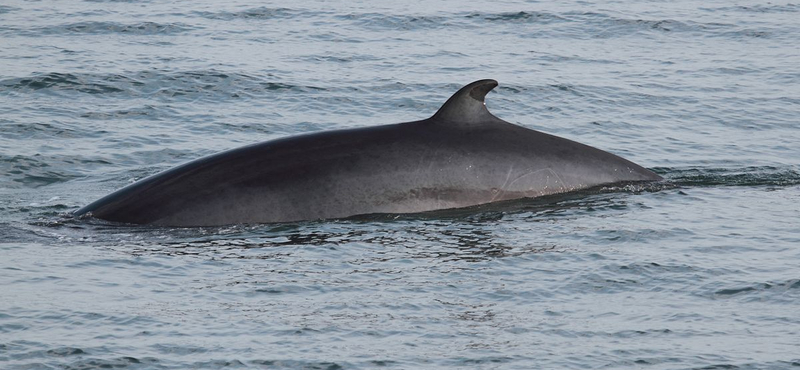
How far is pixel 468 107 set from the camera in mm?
12648

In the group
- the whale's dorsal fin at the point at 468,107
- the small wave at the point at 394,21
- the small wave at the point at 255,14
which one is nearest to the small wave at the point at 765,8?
the small wave at the point at 394,21

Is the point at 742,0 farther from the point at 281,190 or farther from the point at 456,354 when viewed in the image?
the point at 456,354

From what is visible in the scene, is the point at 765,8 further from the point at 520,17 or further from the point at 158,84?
the point at 158,84

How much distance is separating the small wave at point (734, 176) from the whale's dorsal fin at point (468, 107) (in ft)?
9.13

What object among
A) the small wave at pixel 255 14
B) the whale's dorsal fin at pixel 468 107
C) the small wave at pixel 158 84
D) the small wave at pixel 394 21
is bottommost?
the small wave at pixel 158 84

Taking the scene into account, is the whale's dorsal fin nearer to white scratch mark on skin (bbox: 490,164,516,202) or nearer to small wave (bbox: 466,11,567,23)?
white scratch mark on skin (bbox: 490,164,516,202)

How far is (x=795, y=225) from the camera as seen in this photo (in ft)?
42.0

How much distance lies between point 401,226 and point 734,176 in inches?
182

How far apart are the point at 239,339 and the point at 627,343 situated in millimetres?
2565

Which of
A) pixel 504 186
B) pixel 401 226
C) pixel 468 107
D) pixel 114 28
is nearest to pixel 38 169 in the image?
pixel 401 226

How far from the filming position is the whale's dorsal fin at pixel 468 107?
12477 mm

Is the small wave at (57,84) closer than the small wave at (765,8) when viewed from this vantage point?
Yes

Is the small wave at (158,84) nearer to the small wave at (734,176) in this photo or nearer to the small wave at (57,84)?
the small wave at (57,84)

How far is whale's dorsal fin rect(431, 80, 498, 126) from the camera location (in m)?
12.5
